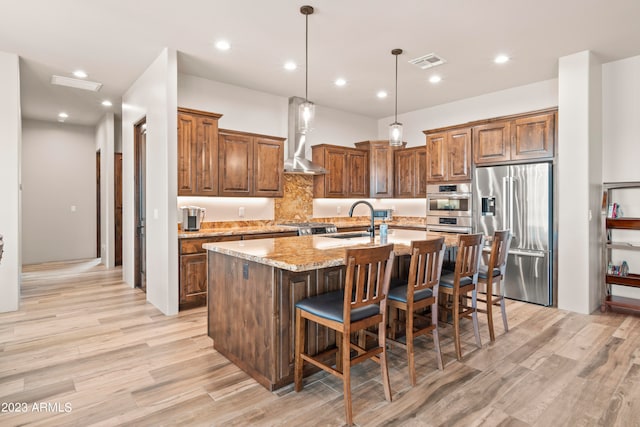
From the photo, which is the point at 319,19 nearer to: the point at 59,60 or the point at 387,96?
the point at 387,96

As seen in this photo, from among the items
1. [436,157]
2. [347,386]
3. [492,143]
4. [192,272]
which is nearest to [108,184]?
[192,272]

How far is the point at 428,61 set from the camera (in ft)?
14.4

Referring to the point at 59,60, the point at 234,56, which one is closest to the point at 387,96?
the point at 234,56

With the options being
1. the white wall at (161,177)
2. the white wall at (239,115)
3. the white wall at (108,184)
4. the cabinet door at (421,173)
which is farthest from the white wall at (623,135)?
the white wall at (108,184)

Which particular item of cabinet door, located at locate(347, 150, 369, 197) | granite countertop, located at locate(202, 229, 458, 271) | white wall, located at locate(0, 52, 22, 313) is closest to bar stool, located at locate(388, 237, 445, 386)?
granite countertop, located at locate(202, 229, 458, 271)

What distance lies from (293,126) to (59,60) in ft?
10.3

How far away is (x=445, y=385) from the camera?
252 centimetres

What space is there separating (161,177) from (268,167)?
1.65 m

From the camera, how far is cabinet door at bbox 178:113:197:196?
445cm

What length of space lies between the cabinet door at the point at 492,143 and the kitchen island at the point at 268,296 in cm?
288

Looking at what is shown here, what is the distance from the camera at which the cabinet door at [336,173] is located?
6320 millimetres

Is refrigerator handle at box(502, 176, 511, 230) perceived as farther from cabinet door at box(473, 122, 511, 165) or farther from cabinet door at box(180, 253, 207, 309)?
cabinet door at box(180, 253, 207, 309)

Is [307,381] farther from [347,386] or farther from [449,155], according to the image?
[449,155]

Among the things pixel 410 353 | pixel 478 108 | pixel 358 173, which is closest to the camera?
pixel 410 353
